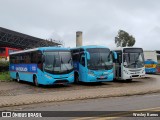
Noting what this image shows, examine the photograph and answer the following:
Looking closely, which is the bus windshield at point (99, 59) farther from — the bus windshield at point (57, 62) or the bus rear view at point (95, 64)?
the bus windshield at point (57, 62)

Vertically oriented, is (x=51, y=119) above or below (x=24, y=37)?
below

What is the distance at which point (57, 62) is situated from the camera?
22109mm

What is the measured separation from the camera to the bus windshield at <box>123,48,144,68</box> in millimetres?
26013

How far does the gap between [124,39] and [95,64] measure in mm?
44478

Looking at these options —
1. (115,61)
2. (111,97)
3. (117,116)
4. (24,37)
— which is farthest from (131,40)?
(117,116)

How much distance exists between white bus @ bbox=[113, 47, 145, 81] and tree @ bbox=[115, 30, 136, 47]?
40.6 m

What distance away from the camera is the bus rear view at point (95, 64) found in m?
23.3

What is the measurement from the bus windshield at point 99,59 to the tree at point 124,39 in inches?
1707

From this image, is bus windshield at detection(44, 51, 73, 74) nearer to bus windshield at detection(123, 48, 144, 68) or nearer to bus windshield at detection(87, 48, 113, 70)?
bus windshield at detection(87, 48, 113, 70)

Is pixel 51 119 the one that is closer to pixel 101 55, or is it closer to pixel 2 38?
pixel 101 55

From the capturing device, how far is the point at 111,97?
16375 millimetres

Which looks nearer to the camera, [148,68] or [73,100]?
[73,100]

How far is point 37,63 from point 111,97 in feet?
25.9

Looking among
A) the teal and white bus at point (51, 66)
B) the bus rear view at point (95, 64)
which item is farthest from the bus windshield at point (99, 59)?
the teal and white bus at point (51, 66)
